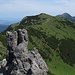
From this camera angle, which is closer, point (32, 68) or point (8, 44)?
point (32, 68)

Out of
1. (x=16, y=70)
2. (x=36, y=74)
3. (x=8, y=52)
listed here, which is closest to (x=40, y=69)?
(x=36, y=74)

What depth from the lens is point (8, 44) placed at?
52812 mm

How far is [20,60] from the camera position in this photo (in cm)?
5044

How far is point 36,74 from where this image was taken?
48.8 m

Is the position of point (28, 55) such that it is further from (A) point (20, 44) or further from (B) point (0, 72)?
(B) point (0, 72)

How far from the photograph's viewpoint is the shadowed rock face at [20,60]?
49.6 meters

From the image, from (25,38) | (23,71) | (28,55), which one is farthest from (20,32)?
(23,71)

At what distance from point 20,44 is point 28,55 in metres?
2.92

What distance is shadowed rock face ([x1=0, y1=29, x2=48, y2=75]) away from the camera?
4956 centimetres

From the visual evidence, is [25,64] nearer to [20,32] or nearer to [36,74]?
[36,74]

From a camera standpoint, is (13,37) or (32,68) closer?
(32,68)

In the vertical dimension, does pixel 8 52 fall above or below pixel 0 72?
above

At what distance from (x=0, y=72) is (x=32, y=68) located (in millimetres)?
8527

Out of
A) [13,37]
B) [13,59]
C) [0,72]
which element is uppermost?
[13,37]
